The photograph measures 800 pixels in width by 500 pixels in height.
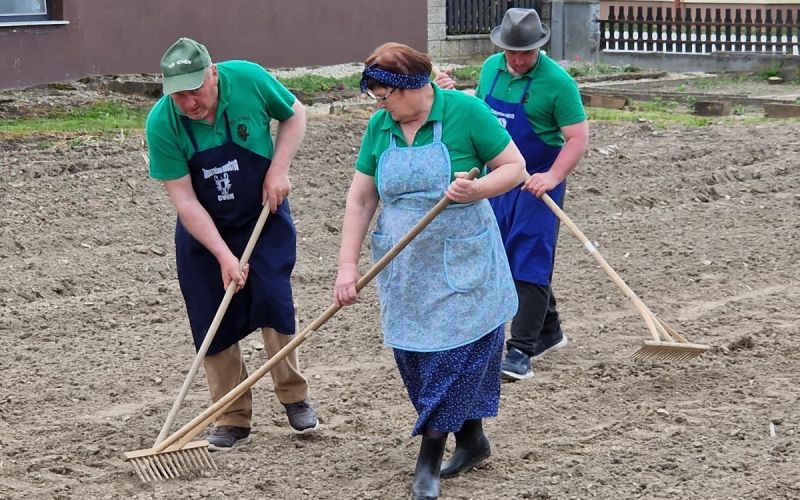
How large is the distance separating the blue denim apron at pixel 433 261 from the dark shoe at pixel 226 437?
3.51 ft

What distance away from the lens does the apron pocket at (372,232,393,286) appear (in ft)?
14.6

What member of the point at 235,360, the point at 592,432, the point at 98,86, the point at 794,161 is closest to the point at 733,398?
the point at 592,432

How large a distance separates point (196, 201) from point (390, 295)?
0.88 m

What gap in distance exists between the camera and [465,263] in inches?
173

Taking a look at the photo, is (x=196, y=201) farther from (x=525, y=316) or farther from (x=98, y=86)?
(x=98, y=86)

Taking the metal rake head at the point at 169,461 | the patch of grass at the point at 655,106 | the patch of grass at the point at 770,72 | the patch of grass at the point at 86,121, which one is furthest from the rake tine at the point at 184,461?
the patch of grass at the point at 770,72

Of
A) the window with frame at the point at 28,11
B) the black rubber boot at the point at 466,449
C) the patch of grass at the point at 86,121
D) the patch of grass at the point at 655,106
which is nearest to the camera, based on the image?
the black rubber boot at the point at 466,449

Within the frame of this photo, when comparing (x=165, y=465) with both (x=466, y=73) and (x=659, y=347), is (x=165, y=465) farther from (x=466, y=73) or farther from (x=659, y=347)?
(x=466, y=73)

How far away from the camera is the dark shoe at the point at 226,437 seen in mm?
5133

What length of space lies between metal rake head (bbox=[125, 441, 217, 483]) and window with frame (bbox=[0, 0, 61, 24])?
394 inches

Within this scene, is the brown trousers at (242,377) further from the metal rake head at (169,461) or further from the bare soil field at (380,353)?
the metal rake head at (169,461)

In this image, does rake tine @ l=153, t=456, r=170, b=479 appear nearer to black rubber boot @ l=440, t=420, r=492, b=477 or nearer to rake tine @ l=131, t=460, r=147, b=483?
rake tine @ l=131, t=460, r=147, b=483

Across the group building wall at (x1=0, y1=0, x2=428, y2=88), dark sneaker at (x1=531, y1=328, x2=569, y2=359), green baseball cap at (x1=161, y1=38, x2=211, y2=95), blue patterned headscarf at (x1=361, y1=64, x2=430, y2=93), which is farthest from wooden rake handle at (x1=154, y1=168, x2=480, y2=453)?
building wall at (x1=0, y1=0, x2=428, y2=88)

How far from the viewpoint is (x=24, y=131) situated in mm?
10922
